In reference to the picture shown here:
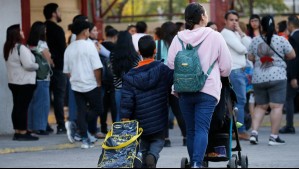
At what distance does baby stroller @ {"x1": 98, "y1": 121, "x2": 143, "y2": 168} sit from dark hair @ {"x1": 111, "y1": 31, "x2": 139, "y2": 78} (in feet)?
15.1

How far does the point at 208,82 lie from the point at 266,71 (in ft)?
14.5

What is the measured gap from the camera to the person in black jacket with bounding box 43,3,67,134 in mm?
16359

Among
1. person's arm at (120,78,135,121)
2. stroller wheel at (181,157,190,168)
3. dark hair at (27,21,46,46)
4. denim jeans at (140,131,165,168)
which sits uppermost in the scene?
dark hair at (27,21,46,46)

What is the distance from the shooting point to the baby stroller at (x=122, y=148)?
9695 mm

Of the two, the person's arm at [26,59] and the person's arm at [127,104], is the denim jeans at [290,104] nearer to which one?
the person's arm at [26,59]

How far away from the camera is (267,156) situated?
12.9m

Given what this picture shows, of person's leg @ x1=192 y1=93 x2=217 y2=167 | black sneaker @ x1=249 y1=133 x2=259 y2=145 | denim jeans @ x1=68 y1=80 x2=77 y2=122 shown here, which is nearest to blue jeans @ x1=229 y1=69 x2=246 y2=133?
black sneaker @ x1=249 y1=133 x2=259 y2=145

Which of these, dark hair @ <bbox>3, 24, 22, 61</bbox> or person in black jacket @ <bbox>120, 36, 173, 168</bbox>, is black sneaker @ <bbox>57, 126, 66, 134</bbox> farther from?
person in black jacket @ <bbox>120, 36, 173, 168</bbox>

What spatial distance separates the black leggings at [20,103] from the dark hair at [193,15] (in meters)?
5.15

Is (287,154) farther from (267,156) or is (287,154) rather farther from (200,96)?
(200,96)

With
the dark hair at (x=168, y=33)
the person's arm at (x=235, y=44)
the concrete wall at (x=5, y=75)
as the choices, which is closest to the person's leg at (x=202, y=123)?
the dark hair at (x=168, y=33)

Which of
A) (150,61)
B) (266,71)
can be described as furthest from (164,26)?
(150,61)

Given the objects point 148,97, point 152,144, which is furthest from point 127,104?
point 152,144

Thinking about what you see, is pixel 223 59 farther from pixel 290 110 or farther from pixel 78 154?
pixel 290 110
